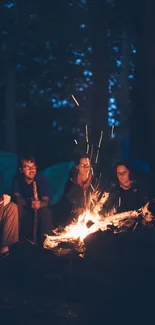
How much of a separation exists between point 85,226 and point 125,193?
3.82 feet

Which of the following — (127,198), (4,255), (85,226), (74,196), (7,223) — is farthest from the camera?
(74,196)

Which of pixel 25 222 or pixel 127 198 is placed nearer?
pixel 127 198

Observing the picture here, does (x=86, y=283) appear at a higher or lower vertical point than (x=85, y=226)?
lower

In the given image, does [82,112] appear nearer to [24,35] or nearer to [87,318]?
[24,35]

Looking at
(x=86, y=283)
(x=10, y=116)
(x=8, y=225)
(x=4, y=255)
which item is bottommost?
(x=86, y=283)

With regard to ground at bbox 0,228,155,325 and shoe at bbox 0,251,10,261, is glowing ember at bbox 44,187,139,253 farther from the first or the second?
shoe at bbox 0,251,10,261

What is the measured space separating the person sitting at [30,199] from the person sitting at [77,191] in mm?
313

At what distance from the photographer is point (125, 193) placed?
375 inches

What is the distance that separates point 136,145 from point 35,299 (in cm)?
520

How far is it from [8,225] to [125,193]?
5.50 feet

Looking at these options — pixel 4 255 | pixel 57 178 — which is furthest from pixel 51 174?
pixel 4 255

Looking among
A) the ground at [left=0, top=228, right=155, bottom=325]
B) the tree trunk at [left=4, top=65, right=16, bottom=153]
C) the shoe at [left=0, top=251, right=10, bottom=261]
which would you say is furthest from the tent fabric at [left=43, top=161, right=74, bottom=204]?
the tree trunk at [left=4, top=65, right=16, bottom=153]

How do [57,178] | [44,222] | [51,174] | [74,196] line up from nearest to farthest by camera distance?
[44,222] → [74,196] → [57,178] → [51,174]

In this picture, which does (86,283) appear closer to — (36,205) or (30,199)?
(36,205)
